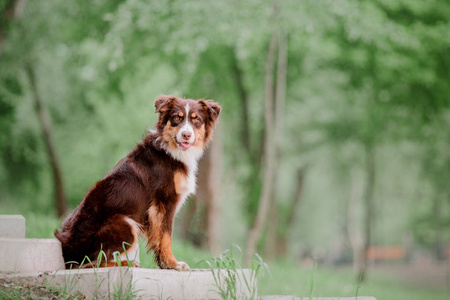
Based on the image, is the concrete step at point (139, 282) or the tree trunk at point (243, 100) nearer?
the concrete step at point (139, 282)

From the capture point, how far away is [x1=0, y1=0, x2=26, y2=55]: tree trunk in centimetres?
1265

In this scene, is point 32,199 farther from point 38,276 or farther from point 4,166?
point 38,276

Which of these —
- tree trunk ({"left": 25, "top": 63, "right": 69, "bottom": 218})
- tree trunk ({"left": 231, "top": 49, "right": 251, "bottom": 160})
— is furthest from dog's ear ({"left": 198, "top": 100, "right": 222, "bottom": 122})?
tree trunk ({"left": 25, "top": 63, "right": 69, "bottom": 218})

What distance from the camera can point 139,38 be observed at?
1252cm

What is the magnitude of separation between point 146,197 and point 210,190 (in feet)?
31.4

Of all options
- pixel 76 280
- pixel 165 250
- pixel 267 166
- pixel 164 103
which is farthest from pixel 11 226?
pixel 267 166

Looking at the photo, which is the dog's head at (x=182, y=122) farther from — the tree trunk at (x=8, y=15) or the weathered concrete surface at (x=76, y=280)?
the tree trunk at (x=8, y=15)

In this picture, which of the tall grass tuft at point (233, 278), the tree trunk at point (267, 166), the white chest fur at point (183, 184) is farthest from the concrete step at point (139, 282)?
the tree trunk at point (267, 166)

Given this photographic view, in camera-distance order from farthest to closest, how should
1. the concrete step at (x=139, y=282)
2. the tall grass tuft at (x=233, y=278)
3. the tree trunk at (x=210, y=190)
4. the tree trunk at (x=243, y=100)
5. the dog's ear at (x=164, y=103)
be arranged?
the tree trunk at (x=243, y=100), the tree trunk at (x=210, y=190), the dog's ear at (x=164, y=103), the tall grass tuft at (x=233, y=278), the concrete step at (x=139, y=282)

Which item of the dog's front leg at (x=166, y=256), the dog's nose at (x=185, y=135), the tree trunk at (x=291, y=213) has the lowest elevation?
the tree trunk at (x=291, y=213)

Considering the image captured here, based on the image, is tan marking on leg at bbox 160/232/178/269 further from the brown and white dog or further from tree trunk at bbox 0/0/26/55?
tree trunk at bbox 0/0/26/55

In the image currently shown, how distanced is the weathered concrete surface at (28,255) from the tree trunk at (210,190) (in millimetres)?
9495

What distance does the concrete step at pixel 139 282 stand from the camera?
157 inches

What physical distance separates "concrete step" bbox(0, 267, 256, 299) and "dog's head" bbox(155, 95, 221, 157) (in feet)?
3.85
